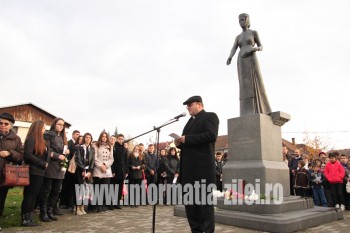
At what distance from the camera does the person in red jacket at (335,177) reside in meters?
9.84

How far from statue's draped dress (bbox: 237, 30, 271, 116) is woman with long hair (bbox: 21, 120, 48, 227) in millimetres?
5347

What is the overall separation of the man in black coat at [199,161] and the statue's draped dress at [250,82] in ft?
14.4

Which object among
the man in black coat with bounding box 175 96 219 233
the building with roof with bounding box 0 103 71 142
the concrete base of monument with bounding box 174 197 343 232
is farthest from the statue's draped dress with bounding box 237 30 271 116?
the building with roof with bounding box 0 103 71 142

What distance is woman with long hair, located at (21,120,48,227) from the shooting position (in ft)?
19.5

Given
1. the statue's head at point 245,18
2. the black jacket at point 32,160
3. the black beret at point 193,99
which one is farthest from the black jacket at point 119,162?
the statue's head at point 245,18

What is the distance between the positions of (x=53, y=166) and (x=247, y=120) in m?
4.90

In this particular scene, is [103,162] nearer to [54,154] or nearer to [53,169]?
[53,169]

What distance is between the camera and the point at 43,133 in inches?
255

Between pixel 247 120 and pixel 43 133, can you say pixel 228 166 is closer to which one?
pixel 247 120

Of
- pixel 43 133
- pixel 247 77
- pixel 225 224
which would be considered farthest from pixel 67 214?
pixel 247 77

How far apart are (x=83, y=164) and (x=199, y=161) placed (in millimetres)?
4506

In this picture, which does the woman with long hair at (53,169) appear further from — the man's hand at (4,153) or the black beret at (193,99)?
the black beret at (193,99)

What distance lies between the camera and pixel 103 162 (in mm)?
8289

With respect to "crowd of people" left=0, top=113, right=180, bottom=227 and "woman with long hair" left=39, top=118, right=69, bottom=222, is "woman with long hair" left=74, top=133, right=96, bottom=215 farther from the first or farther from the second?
"woman with long hair" left=39, top=118, right=69, bottom=222
